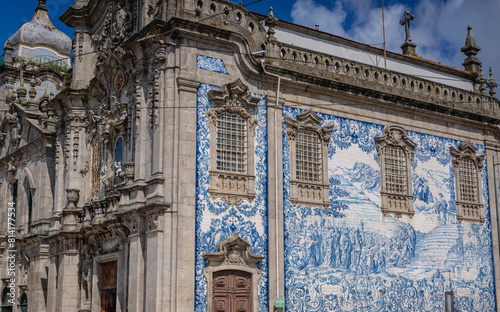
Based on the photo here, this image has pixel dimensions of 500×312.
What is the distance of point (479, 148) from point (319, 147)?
7.86 m

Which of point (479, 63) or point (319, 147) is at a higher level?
point (479, 63)

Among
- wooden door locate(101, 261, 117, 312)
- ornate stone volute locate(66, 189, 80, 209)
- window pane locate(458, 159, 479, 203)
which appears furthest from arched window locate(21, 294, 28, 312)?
window pane locate(458, 159, 479, 203)

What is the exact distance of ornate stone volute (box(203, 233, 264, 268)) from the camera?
1954 cm

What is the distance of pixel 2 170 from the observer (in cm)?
3309

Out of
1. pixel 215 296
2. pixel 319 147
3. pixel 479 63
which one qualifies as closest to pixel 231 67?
pixel 319 147

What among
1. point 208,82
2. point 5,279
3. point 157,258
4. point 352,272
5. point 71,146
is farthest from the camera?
point 5,279

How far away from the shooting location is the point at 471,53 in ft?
100

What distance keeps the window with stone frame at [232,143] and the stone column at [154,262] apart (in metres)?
1.87

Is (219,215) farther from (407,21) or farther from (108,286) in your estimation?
(407,21)

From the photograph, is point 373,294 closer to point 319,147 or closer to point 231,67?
point 319,147

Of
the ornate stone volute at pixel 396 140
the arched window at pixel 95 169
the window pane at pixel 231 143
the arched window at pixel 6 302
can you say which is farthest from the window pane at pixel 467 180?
the arched window at pixel 6 302

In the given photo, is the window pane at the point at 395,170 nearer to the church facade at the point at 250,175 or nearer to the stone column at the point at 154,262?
the church facade at the point at 250,175

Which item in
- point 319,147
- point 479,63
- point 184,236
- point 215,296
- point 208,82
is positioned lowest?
point 215,296

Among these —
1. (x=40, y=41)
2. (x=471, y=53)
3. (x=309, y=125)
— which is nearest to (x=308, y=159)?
(x=309, y=125)
